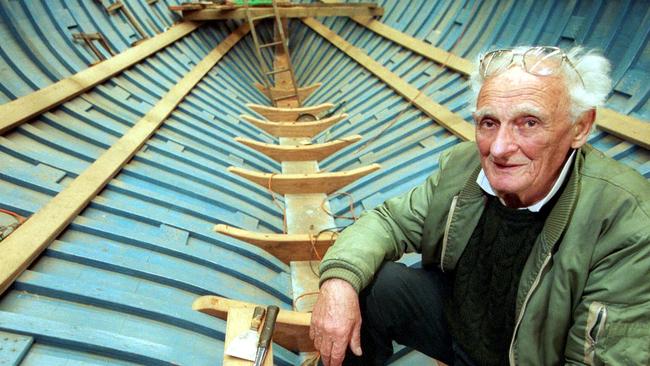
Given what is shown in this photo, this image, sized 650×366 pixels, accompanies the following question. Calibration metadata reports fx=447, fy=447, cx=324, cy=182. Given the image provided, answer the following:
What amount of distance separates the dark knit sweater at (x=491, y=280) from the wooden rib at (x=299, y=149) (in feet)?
9.10

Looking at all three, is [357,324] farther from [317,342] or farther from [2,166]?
[2,166]

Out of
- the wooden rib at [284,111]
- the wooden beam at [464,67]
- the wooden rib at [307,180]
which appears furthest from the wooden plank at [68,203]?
the wooden beam at [464,67]

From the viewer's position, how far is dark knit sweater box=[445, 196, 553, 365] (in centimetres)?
158

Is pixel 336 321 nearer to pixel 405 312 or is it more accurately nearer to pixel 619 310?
pixel 405 312

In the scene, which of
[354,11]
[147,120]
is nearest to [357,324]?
[147,120]

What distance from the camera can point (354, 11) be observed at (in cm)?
650

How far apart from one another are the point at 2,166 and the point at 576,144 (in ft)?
9.50

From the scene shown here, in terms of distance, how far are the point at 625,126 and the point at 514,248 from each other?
6.86 feet

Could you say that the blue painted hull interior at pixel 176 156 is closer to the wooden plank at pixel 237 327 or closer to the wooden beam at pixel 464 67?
the wooden beam at pixel 464 67

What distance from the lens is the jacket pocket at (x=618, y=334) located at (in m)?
1.27

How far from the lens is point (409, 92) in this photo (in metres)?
4.84

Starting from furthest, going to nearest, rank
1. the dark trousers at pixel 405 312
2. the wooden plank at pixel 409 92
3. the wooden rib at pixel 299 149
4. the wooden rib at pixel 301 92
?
the wooden rib at pixel 301 92, the wooden rib at pixel 299 149, the wooden plank at pixel 409 92, the dark trousers at pixel 405 312

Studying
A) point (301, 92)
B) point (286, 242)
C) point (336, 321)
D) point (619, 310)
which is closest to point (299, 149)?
point (286, 242)

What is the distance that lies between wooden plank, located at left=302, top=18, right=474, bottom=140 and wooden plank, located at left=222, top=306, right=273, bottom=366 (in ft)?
8.09
